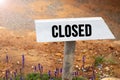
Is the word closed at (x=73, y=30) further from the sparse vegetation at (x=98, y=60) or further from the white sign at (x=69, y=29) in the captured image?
the sparse vegetation at (x=98, y=60)

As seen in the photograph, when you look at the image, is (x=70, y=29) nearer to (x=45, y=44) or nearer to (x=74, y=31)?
(x=74, y=31)

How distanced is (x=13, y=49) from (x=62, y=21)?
2.54m

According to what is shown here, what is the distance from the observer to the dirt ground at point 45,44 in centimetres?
586

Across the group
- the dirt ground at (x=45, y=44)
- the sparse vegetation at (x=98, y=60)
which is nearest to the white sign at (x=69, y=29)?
the dirt ground at (x=45, y=44)

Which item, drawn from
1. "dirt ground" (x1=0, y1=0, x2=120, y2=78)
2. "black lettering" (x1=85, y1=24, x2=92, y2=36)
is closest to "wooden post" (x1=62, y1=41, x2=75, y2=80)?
"black lettering" (x1=85, y1=24, x2=92, y2=36)

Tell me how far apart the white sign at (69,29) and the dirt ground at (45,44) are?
184 centimetres

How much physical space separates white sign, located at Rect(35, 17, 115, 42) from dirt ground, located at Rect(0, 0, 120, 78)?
184cm

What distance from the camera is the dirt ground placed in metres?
5.86

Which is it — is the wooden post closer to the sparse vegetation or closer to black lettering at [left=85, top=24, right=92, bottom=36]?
black lettering at [left=85, top=24, right=92, bottom=36]

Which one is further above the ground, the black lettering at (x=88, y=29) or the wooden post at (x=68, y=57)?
the black lettering at (x=88, y=29)

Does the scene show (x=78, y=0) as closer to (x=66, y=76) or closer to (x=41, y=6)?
(x=41, y=6)

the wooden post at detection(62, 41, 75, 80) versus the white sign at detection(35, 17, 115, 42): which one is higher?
the white sign at detection(35, 17, 115, 42)

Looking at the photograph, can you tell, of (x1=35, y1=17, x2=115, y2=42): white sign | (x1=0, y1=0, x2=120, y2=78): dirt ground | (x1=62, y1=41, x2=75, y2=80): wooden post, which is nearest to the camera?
(x1=35, y1=17, x2=115, y2=42): white sign

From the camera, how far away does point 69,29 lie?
3793 millimetres
